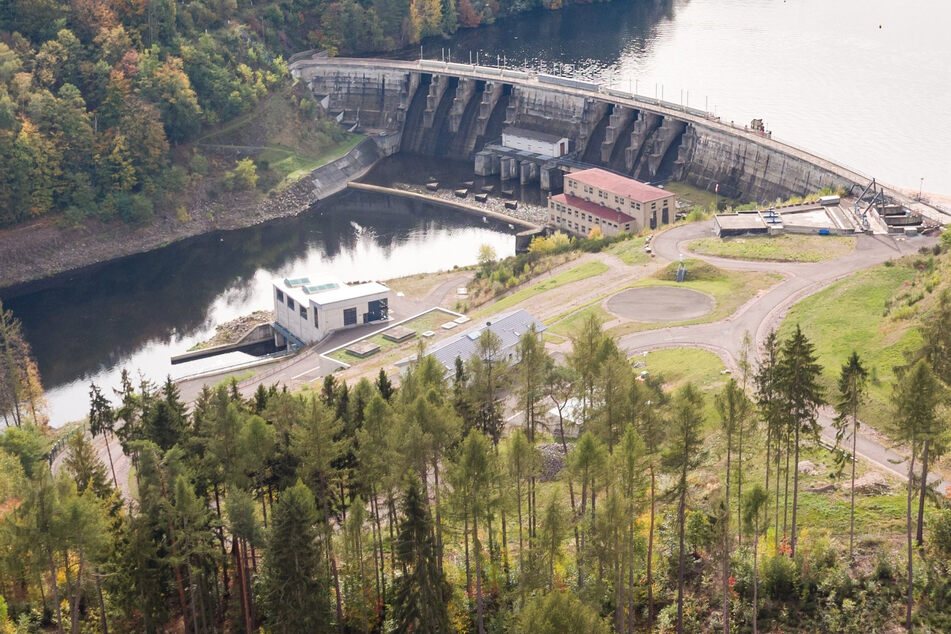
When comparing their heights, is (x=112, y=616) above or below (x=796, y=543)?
below

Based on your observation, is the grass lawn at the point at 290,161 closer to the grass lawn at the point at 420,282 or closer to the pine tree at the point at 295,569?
the grass lawn at the point at 420,282

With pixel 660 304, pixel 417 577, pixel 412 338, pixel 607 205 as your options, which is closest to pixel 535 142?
pixel 607 205

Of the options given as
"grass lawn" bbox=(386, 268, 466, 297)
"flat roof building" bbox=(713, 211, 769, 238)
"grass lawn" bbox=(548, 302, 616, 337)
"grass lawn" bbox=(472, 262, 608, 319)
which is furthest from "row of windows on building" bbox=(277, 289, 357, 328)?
"flat roof building" bbox=(713, 211, 769, 238)

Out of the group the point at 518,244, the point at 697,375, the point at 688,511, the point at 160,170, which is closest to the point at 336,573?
the point at 688,511

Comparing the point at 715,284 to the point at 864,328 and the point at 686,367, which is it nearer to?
the point at 686,367

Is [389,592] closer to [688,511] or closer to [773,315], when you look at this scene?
[688,511]

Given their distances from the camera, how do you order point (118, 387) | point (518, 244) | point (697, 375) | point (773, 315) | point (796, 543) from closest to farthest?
point (796, 543), point (697, 375), point (773, 315), point (118, 387), point (518, 244)
